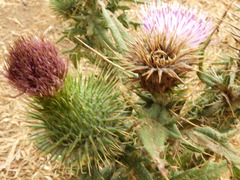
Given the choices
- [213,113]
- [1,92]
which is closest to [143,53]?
[213,113]

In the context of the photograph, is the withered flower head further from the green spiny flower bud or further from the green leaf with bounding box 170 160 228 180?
the green leaf with bounding box 170 160 228 180

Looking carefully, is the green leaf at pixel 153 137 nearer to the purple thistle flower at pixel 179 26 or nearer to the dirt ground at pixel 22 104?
the purple thistle flower at pixel 179 26

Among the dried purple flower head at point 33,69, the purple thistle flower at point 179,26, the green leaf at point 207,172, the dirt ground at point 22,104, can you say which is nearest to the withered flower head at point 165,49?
the purple thistle flower at point 179,26

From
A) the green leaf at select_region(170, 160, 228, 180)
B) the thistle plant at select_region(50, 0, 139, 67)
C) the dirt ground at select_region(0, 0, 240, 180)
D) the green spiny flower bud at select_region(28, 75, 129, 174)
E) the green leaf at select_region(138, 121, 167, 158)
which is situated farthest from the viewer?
the dirt ground at select_region(0, 0, 240, 180)

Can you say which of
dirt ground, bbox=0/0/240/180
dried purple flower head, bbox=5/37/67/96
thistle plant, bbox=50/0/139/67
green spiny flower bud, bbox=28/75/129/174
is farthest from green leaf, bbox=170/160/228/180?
thistle plant, bbox=50/0/139/67

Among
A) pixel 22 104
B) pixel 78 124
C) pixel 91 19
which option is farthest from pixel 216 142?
pixel 22 104

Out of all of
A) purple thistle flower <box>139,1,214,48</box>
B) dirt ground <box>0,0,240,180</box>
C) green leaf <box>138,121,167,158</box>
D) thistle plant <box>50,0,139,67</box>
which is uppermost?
purple thistle flower <box>139,1,214,48</box>

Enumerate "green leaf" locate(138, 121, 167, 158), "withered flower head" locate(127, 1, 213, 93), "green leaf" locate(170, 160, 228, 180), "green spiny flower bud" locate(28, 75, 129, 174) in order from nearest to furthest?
"green leaf" locate(138, 121, 167, 158) < "withered flower head" locate(127, 1, 213, 93) < "green spiny flower bud" locate(28, 75, 129, 174) < "green leaf" locate(170, 160, 228, 180)
